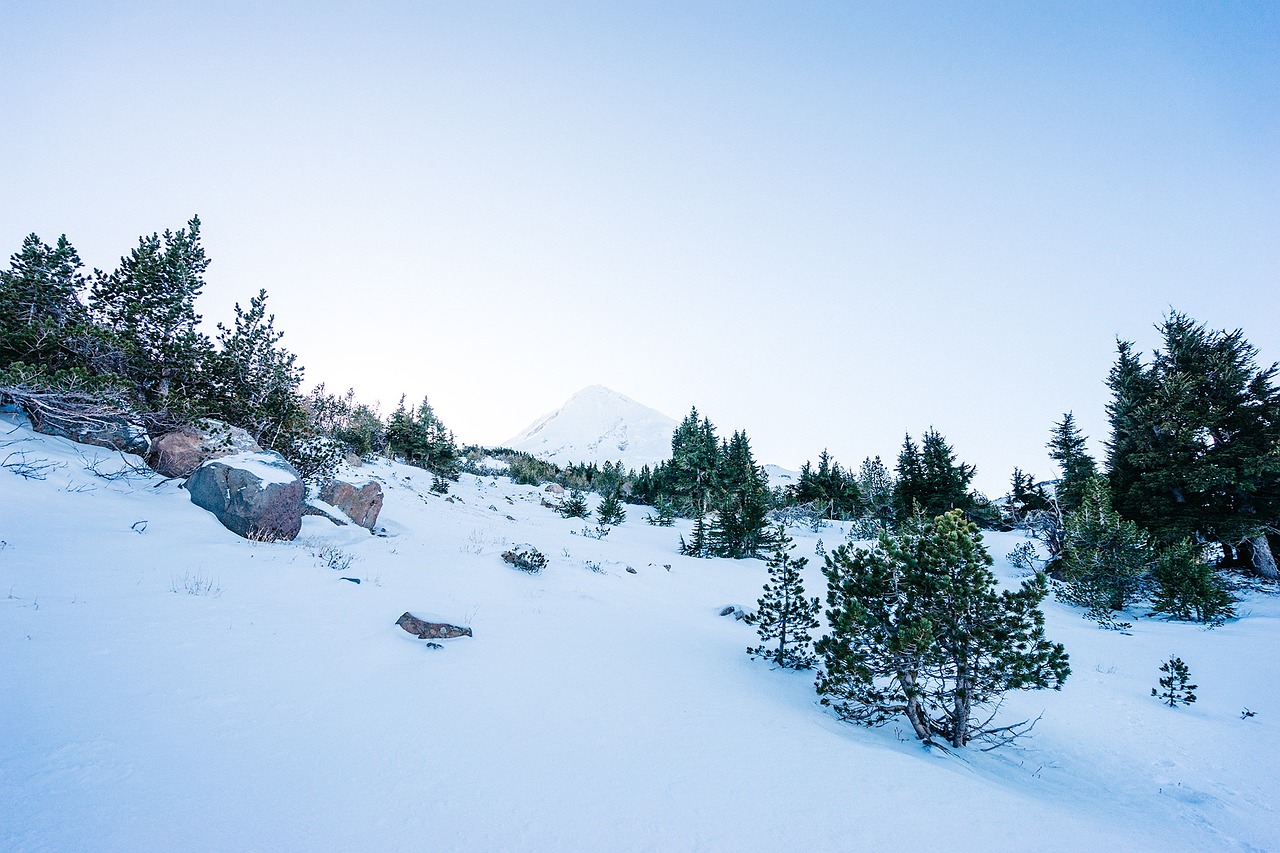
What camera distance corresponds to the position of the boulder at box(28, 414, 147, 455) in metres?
9.52

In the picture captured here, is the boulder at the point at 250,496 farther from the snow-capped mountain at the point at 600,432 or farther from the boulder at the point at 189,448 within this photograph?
the snow-capped mountain at the point at 600,432

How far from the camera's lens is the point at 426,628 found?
5164mm

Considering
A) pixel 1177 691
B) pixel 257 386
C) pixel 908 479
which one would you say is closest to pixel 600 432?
pixel 908 479

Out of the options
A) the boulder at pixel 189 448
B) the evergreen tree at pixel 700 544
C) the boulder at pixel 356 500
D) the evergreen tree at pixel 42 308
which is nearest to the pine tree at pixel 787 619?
the boulder at pixel 356 500

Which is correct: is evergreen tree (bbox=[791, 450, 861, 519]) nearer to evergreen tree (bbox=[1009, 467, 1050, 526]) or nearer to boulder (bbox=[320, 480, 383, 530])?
evergreen tree (bbox=[1009, 467, 1050, 526])

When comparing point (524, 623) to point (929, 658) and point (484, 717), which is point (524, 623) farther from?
point (929, 658)

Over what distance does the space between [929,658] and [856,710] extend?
1046mm

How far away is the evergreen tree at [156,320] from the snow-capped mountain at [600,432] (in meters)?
74.0

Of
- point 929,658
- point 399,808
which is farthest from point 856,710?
point 399,808

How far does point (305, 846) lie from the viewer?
214 centimetres

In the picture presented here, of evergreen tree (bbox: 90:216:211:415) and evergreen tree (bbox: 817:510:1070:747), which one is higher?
evergreen tree (bbox: 90:216:211:415)

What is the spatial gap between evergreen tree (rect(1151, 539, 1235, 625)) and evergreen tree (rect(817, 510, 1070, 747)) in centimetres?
1093

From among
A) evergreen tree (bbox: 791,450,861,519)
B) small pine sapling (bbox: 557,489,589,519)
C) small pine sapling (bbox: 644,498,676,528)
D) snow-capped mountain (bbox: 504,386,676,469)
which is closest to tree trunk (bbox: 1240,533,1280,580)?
evergreen tree (bbox: 791,450,861,519)

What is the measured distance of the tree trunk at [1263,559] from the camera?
47.5 ft
